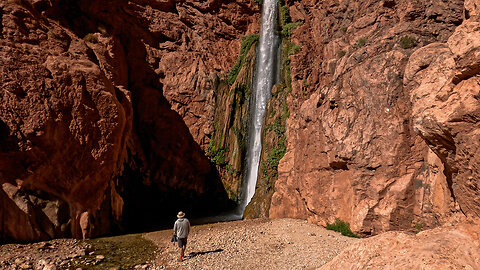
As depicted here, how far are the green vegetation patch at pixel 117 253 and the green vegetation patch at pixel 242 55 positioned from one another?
12.4 m

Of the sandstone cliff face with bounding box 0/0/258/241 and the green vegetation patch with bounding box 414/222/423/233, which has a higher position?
the sandstone cliff face with bounding box 0/0/258/241

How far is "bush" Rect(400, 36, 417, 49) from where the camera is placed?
9.41m

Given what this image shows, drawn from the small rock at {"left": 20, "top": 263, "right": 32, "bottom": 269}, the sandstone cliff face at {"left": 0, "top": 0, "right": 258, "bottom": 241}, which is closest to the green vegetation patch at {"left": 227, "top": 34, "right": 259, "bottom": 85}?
the sandstone cliff face at {"left": 0, "top": 0, "right": 258, "bottom": 241}

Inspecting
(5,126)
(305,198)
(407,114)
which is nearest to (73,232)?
(5,126)

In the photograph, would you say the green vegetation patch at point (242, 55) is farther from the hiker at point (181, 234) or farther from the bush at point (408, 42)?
the hiker at point (181, 234)

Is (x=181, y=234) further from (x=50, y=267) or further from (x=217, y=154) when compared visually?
(x=217, y=154)

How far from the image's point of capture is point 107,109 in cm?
1173

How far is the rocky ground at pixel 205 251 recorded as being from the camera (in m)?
7.96

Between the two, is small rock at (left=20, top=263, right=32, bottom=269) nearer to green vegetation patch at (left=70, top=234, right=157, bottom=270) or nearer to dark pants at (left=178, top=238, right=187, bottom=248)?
green vegetation patch at (left=70, top=234, right=157, bottom=270)

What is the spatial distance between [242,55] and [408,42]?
13.3 meters

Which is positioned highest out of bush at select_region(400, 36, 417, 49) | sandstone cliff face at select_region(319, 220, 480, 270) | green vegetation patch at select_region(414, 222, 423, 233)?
bush at select_region(400, 36, 417, 49)

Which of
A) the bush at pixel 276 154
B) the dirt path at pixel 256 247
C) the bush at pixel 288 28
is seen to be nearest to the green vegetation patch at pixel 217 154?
the bush at pixel 276 154

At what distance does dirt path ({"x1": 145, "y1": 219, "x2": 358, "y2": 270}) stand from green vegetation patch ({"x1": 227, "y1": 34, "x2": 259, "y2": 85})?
1143cm

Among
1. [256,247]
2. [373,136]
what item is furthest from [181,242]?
[373,136]
